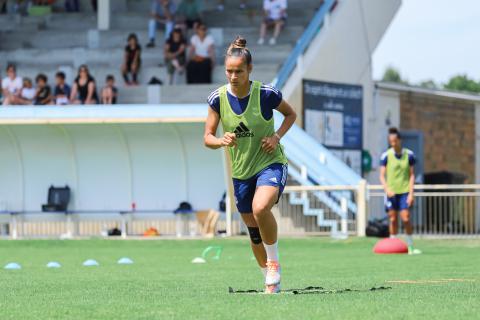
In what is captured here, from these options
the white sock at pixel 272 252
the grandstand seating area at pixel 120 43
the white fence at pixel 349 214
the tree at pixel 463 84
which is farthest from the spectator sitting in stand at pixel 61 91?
the tree at pixel 463 84

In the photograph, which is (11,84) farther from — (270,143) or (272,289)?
(272,289)

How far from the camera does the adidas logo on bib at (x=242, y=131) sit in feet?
35.7

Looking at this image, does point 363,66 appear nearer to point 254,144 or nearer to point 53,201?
point 53,201

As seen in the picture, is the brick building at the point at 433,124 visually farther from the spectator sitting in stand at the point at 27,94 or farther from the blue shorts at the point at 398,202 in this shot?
the blue shorts at the point at 398,202

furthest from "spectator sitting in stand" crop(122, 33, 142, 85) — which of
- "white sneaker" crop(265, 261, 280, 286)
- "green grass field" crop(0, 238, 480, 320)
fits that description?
Answer: "white sneaker" crop(265, 261, 280, 286)

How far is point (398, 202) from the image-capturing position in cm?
2223

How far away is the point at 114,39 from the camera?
3622 centimetres

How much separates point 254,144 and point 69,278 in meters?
4.03

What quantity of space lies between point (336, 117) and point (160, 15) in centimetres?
568

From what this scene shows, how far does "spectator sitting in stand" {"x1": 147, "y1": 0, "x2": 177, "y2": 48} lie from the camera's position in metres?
35.4

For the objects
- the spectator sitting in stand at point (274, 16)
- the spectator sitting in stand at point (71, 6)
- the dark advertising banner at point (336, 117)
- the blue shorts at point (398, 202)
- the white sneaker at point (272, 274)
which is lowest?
the white sneaker at point (272, 274)

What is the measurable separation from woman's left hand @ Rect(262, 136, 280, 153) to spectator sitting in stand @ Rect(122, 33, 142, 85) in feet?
75.1

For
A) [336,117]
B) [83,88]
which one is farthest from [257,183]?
[336,117]

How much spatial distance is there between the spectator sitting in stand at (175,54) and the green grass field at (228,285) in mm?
9781
